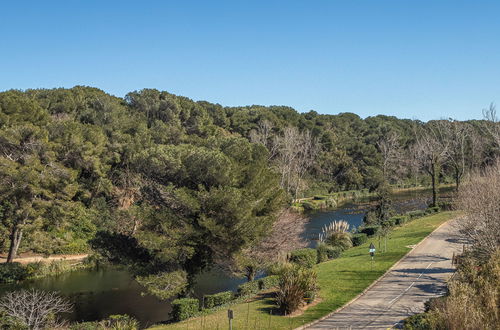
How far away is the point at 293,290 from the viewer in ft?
54.0

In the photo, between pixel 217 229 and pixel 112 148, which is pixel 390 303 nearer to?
pixel 217 229

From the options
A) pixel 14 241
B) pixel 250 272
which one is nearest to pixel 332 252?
pixel 250 272

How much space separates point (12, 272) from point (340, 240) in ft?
73.1

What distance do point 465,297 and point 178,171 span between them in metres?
15.4

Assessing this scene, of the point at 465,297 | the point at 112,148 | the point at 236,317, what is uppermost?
the point at 112,148

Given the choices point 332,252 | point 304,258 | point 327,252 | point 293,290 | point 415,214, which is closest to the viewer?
point 293,290

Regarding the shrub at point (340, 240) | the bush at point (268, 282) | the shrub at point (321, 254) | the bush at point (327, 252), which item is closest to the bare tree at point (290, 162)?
the shrub at point (340, 240)

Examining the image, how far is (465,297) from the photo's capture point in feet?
27.1

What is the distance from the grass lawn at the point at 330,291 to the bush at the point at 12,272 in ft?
52.5

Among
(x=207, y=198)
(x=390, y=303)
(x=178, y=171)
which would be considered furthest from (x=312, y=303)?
(x=178, y=171)

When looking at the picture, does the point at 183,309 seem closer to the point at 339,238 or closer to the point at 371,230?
the point at 339,238

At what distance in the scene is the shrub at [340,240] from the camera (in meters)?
29.7

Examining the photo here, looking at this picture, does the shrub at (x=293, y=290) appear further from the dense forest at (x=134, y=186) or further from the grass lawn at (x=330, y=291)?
the dense forest at (x=134, y=186)

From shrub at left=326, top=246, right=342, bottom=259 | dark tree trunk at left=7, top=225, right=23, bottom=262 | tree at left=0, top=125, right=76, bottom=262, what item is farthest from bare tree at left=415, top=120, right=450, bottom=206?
dark tree trunk at left=7, top=225, right=23, bottom=262
